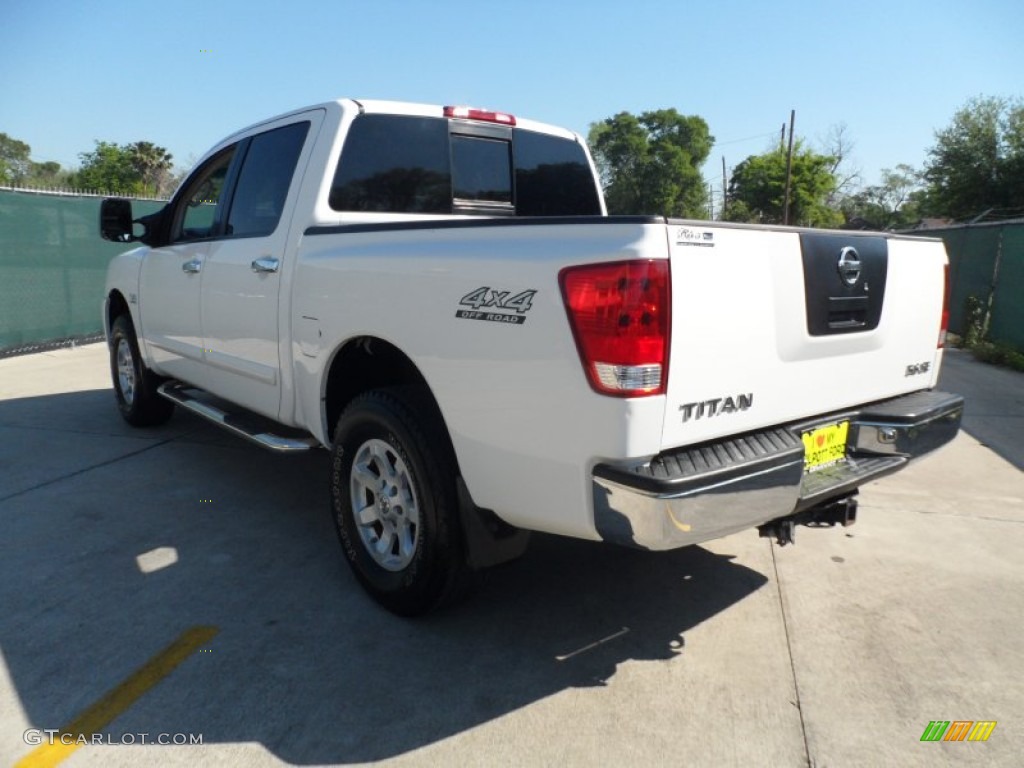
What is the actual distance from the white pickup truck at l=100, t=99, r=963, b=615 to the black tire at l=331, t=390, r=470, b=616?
12 millimetres

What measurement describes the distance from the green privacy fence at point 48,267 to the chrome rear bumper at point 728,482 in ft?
33.0

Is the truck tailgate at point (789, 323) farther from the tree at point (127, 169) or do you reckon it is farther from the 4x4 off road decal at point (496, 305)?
the tree at point (127, 169)

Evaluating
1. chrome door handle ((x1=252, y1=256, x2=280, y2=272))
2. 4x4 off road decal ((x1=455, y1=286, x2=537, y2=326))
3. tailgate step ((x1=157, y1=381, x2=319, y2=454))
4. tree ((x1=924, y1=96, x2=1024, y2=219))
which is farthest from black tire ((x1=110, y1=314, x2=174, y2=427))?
tree ((x1=924, y1=96, x2=1024, y2=219))

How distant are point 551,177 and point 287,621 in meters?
2.93

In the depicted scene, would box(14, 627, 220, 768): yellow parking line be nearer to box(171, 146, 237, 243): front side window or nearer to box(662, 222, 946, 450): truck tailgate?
box(662, 222, 946, 450): truck tailgate

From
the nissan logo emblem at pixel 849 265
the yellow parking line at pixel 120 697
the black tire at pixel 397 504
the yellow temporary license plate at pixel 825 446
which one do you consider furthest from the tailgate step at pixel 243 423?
the nissan logo emblem at pixel 849 265

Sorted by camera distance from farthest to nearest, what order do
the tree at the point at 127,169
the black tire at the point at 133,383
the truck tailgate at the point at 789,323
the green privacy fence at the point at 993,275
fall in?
1. the tree at the point at 127,169
2. the green privacy fence at the point at 993,275
3. the black tire at the point at 133,383
4. the truck tailgate at the point at 789,323

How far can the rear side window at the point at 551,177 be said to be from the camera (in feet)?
14.2

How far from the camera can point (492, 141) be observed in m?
4.17

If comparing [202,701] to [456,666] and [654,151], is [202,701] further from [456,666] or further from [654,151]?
[654,151]

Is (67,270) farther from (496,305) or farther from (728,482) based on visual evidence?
(728,482)

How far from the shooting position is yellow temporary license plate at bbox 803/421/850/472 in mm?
2699

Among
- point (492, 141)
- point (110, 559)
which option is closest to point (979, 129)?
point (492, 141)

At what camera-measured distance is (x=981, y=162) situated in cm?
3266
